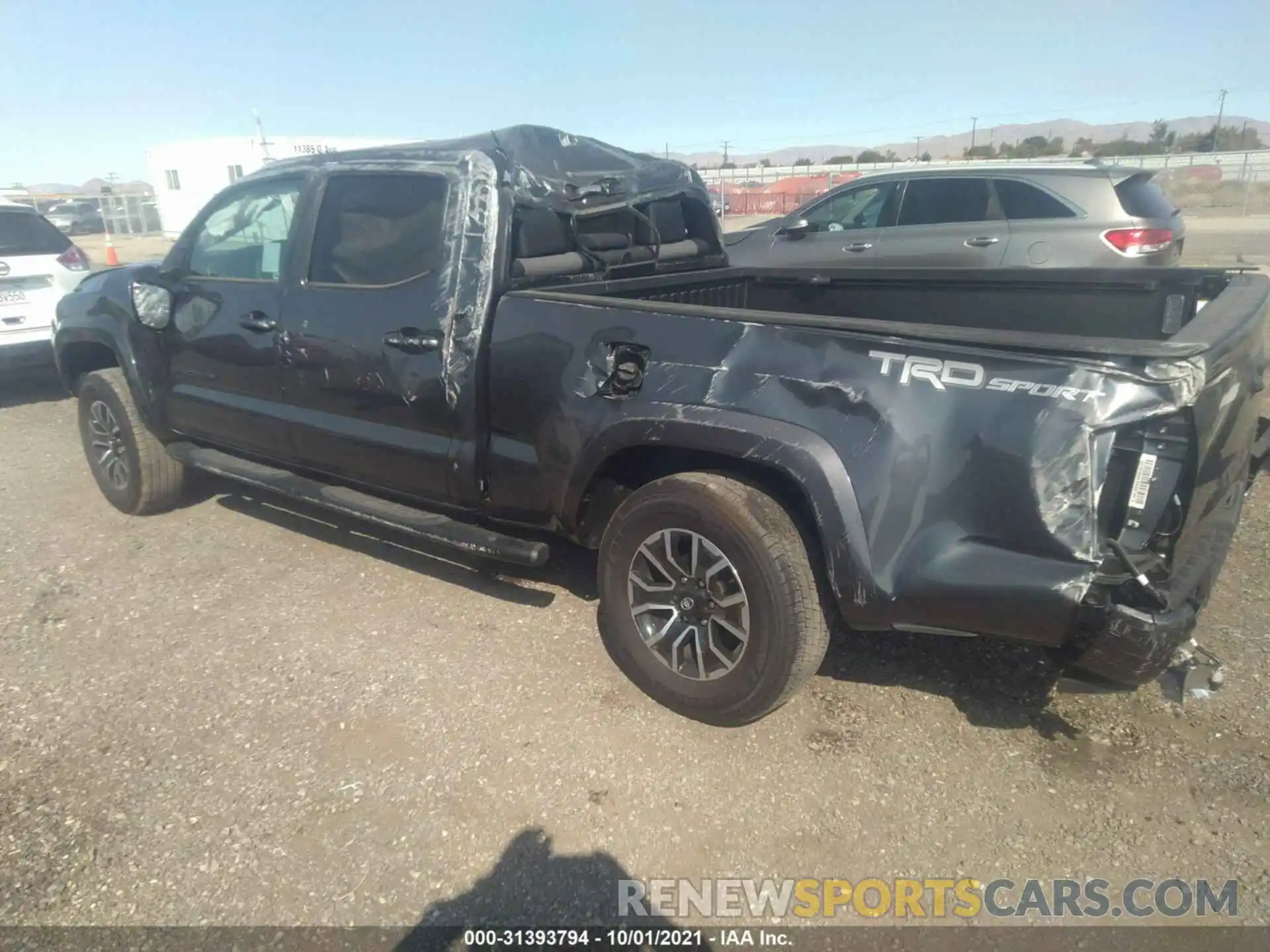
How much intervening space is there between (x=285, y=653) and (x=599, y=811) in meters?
1.60

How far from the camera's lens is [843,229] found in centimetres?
855

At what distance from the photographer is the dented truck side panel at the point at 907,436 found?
7.00 feet

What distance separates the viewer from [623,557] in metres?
3.03

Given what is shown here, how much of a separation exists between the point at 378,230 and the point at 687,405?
1.73 meters

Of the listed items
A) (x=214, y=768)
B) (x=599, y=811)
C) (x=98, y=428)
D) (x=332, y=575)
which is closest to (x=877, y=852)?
(x=599, y=811)

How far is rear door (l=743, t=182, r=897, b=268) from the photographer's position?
328 inches

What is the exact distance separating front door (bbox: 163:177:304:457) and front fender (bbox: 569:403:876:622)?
2.17m

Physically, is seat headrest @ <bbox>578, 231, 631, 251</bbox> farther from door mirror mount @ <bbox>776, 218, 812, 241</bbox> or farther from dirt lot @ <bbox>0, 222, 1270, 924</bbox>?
door mirror mount @ <bbox>776, 218, 812, 241</bbox>

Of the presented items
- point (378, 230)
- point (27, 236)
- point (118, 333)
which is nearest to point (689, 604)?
point (378, 230)

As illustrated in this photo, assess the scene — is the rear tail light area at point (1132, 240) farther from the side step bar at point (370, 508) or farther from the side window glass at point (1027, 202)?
the side step bar at point (370, 508)

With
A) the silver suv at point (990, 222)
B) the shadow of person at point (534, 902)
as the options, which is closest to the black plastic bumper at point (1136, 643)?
the shadow of person at point (534, 902)

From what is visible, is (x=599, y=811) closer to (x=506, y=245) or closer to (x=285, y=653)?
(x=285, y=653)

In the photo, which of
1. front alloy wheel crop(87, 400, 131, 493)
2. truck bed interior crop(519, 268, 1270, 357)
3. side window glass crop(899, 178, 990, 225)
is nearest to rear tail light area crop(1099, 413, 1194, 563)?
truck bed interior crop(519, 268, 1270, 357)

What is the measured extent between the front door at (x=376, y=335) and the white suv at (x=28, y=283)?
4.79 m
